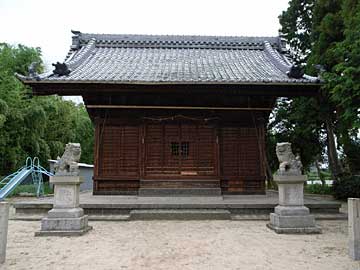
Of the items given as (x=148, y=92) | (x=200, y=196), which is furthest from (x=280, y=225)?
(x=148, y=92)

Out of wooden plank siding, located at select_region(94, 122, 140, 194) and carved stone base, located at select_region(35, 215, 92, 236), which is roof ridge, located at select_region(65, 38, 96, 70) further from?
carved stone base, located at select_region(35, 215, 92, 236)

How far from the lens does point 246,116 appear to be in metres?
11.7

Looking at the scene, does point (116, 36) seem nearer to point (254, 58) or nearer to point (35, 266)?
point (254, 58)

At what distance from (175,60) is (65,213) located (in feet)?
26.6

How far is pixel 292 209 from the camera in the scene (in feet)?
24.4

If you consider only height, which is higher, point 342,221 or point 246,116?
point 246,116

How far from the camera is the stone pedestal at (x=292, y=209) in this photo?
7340mm

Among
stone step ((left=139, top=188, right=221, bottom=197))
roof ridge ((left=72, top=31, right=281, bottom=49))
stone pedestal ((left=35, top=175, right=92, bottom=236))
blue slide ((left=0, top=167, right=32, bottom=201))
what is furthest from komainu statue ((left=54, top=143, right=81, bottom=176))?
roof ridge ((left=72, top=31, right=281, bottom=49))

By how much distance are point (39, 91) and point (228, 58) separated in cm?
755

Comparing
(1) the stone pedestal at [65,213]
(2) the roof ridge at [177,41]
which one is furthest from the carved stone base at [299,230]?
(2) the roof ridge at [177,41]

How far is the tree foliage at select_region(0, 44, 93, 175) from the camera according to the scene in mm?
19062

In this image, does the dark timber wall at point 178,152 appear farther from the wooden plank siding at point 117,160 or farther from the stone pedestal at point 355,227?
the stone pedestal at point 355,227

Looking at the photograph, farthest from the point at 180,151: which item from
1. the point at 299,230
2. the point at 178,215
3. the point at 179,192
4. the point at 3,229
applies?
the point at 3,229

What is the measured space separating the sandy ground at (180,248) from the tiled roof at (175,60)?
Answer: 4451 millimetres
